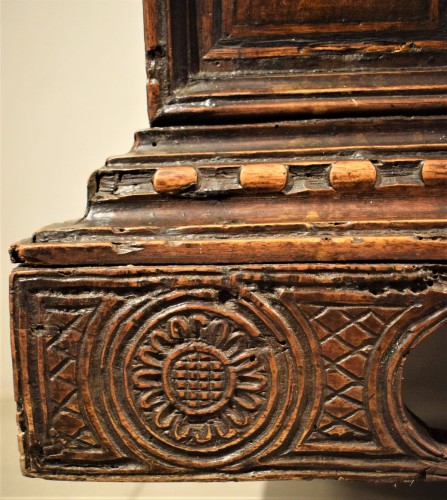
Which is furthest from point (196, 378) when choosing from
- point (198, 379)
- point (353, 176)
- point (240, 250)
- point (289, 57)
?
point (289, 57)

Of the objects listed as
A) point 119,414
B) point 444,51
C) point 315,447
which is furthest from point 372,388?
point 444,51

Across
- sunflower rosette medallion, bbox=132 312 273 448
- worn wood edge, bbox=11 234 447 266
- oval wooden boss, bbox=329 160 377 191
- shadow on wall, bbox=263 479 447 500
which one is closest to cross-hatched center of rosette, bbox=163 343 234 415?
sunflower rosette medallion, bbox=132 312 273 448

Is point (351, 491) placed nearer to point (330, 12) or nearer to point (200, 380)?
point (200, 380)

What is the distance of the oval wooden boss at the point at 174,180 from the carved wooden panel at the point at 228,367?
0.34 feet

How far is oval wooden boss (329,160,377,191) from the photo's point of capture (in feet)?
2.20

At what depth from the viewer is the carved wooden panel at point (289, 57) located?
2.48 feet

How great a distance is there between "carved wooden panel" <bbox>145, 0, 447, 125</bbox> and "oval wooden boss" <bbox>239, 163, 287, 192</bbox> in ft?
0.37

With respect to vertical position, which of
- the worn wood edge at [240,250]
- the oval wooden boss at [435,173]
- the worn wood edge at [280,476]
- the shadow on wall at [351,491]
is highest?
the oval wooden boss at [435,173]

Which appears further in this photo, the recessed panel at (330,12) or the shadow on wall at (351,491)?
the shadow on wall at (351,491)

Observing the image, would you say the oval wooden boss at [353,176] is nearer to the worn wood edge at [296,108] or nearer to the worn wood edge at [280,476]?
the worn wood edge at [296,108]

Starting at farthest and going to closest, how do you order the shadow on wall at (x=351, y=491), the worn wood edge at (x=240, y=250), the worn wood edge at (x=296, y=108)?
the shadow on wall at (x=351, y=491) < the worn wood edge at (x=296, y=108) < the worn wood edge at (x=240, y=250)

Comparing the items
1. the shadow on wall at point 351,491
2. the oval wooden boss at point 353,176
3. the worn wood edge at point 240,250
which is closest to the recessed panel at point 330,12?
the oval wooden boss at point 353,176

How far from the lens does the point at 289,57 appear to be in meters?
0.78

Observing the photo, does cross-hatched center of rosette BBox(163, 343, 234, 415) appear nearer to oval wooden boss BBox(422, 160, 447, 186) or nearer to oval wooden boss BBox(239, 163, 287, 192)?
oval wooden boss BBox(239, 163, 287, 192)
